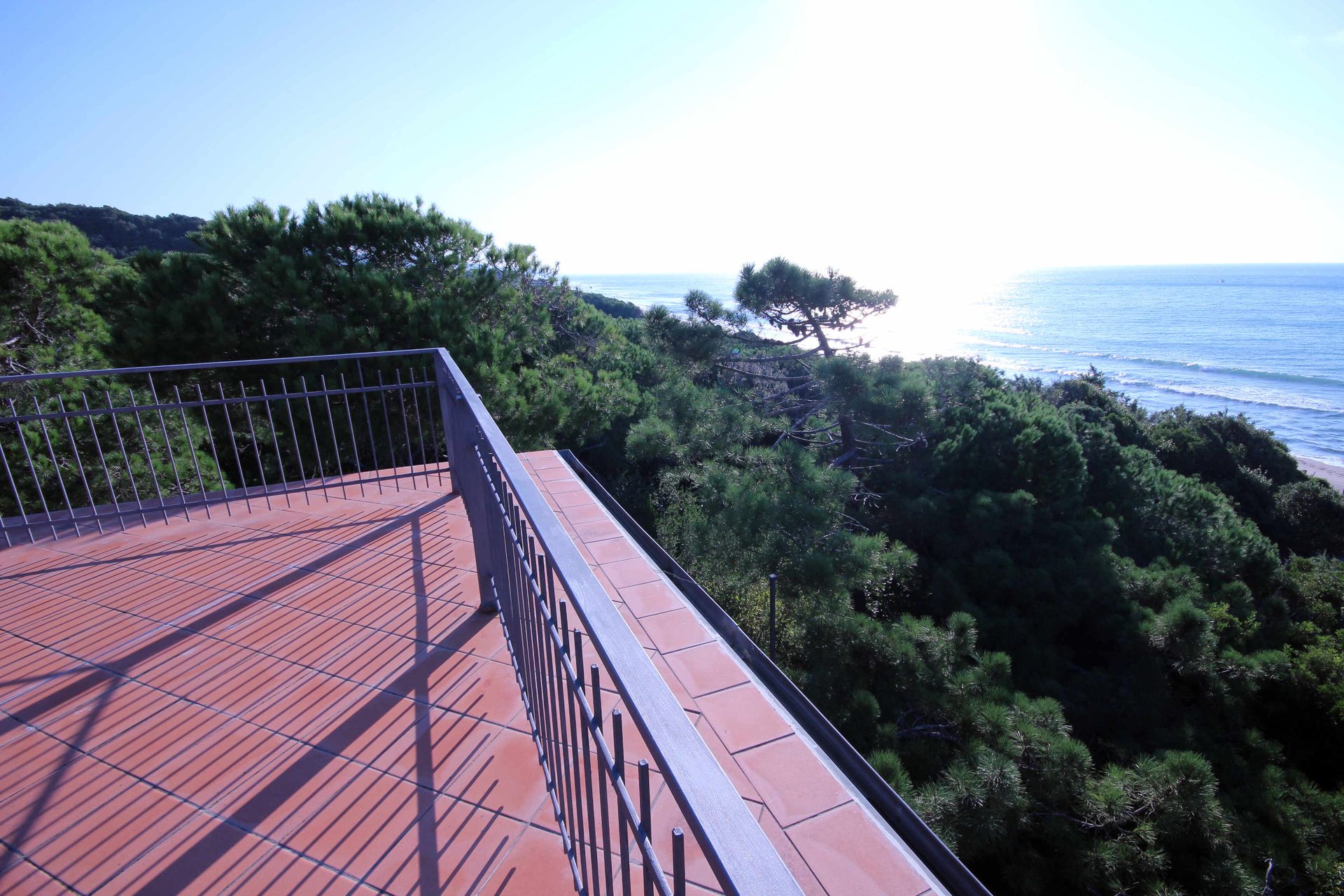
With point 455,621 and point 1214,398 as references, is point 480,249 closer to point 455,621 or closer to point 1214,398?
point 455,621

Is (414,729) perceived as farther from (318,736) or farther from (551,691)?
(551,691)

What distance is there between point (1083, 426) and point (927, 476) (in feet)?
18.8

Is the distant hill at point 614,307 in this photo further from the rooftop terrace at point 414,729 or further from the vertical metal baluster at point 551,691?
the vertical metal baluster at point 551,691

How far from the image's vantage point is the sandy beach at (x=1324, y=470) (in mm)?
22484

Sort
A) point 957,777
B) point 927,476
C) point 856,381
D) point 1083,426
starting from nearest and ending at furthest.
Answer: point 957,777, point 856,381, point 927,476, point 1083,426

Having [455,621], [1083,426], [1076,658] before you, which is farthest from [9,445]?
[1083,426]

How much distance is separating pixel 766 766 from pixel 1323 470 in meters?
33.5

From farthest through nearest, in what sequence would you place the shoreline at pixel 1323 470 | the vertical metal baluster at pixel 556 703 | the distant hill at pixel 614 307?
the distant hill at pixel 614 307
the shoreline at pixel 1323 470
the vertical metal baluster at pixel 556 703

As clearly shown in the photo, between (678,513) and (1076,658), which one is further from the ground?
(678,513)

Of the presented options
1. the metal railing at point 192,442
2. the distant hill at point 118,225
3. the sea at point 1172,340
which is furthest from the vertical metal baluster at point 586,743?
the distant hill at point 118,225

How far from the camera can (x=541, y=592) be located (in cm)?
135

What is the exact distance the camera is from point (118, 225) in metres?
18.6

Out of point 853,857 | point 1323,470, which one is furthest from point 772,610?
point 1323,470

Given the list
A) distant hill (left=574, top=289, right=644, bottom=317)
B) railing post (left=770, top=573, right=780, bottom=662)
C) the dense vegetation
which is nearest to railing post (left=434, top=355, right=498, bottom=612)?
railing post (left=770, top=573, right=780, bottom=662)
